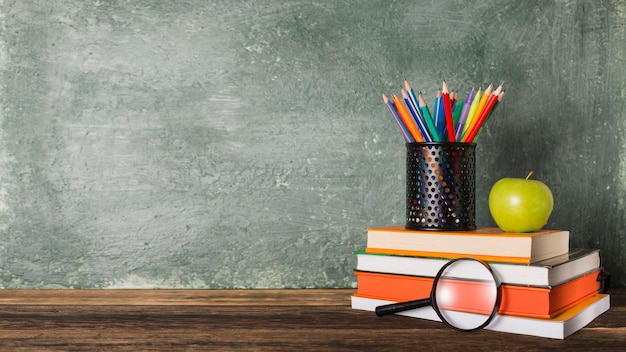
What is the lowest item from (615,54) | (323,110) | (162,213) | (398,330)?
(398,330)

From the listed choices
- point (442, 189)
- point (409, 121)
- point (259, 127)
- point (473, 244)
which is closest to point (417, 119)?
point (409, 121)

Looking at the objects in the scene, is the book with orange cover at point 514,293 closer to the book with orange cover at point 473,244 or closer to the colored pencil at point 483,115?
the book with orange cover at point 473,244

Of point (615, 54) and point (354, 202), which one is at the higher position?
point (615, 54)

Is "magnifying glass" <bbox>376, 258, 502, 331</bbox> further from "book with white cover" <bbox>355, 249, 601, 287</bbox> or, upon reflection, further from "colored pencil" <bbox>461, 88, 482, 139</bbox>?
"colored pencil" <bbox>461, 88, 482, 139</bbox>

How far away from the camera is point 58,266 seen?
1.34 metres

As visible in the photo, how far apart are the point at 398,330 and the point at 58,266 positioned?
79 centimetres

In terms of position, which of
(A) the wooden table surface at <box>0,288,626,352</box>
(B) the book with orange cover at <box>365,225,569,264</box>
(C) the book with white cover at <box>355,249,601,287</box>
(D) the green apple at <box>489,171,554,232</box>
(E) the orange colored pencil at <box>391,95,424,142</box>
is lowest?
(A) the wooden table surface at <box>0,288,626,352</box>

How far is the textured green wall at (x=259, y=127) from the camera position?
1.34 metres

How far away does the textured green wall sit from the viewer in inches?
52.8

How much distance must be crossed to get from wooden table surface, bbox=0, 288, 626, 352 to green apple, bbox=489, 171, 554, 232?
184 mm

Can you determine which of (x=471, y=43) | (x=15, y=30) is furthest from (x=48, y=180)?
(x=471, y=43)

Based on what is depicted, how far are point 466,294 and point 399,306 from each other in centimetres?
11

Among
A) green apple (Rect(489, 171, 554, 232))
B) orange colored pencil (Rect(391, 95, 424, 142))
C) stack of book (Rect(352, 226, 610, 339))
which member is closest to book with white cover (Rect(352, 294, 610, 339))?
stack of book (Rect(352, 226, 610, 339))

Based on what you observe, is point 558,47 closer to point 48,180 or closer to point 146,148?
point 146,148
